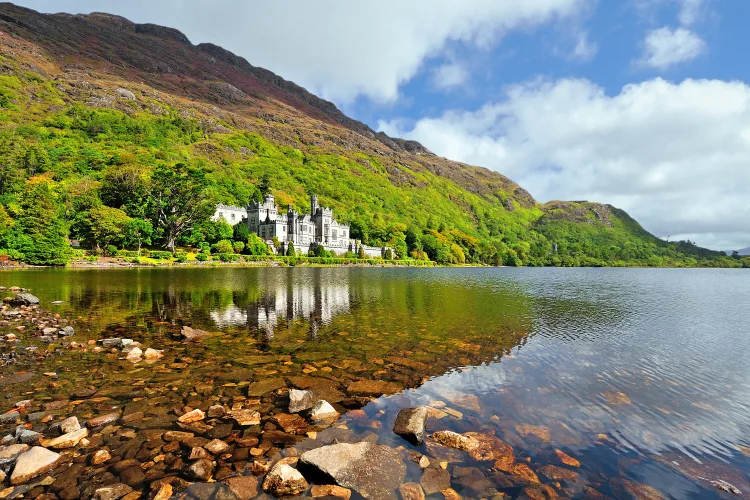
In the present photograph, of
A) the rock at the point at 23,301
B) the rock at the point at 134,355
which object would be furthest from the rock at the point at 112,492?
the rock at the point at 23,301

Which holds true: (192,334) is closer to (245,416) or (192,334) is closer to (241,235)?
(245,416)

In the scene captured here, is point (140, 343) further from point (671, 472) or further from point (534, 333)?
point (534, 333)

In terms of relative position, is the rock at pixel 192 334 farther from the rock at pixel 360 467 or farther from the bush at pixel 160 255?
the bush at pixel 160 255

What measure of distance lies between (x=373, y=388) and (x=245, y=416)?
3.62 metres

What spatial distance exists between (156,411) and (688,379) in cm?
1618

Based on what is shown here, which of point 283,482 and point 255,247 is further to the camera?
point 255,247

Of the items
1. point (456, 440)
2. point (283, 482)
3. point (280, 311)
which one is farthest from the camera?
point (280, 311)

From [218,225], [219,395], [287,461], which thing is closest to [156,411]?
[219,395]

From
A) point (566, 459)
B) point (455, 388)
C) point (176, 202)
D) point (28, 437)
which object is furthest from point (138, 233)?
point (566, 459)

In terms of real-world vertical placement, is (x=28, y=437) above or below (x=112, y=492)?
above

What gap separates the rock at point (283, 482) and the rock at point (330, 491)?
17 cm

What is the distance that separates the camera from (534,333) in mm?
19094

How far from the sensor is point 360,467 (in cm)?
629

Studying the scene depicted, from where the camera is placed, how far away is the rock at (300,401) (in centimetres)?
856
